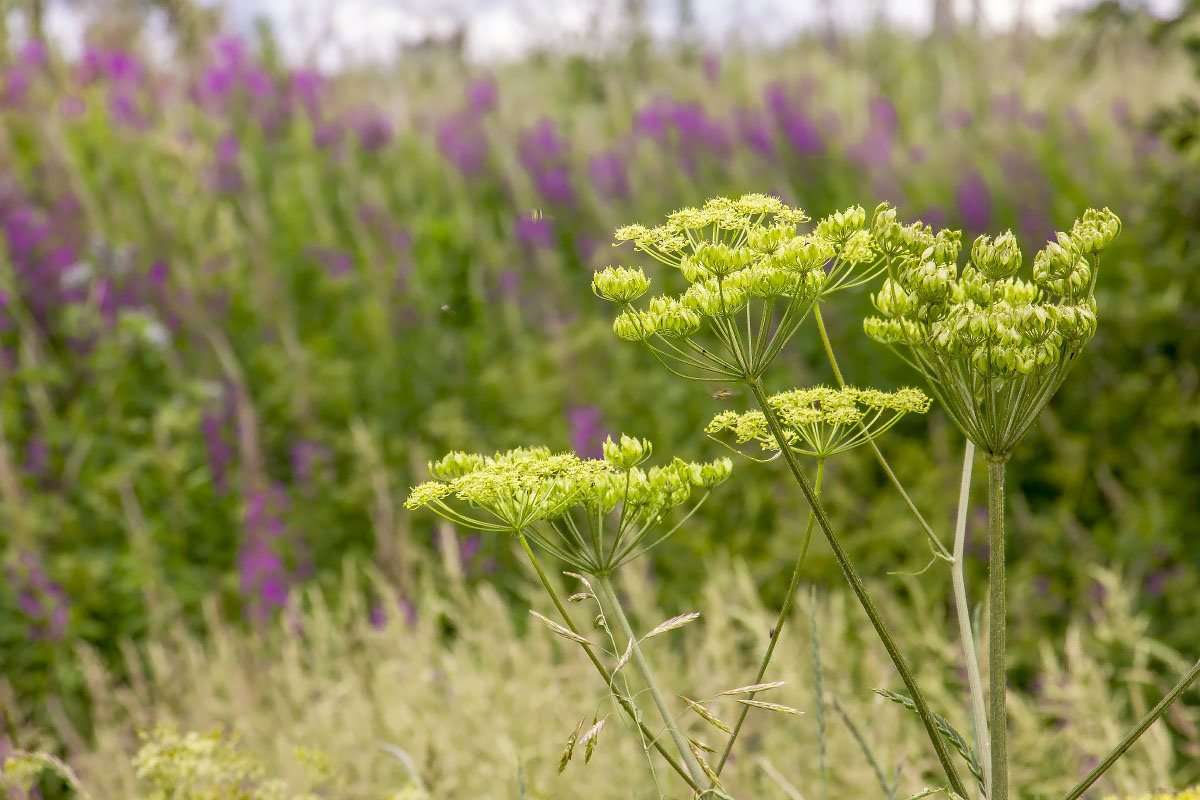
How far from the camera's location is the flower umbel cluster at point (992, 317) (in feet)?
3.06

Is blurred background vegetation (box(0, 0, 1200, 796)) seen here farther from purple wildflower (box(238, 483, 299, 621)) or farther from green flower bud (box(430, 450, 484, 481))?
green flower bud (box(430, 450, 484, 481))

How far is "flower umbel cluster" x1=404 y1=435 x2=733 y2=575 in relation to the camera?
1020mm

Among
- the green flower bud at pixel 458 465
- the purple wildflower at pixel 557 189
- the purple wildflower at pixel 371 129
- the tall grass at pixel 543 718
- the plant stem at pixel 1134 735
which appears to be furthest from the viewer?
the purple wildflower at pixel 371 129

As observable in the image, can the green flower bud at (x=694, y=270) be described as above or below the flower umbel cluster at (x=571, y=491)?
above

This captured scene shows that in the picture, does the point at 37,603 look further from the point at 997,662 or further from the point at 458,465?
the point at 997,662

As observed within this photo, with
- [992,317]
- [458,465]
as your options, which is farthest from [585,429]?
[992,317]

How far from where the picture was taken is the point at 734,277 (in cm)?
100

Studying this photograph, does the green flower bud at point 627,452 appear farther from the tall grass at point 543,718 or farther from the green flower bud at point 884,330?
the tall grass at point 543,718

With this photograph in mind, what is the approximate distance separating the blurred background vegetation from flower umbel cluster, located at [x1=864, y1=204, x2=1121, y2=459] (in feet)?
6.58

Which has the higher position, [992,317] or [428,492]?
[992,317]

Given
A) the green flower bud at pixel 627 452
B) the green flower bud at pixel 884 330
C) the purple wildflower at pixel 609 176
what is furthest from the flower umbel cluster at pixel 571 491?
the purple wildflower at pixel 609 176

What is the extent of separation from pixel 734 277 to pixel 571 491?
28 cm

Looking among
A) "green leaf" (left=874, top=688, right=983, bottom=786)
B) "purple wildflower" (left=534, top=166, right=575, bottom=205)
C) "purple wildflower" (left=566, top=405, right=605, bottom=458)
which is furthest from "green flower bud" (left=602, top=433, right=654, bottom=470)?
"purple wildflower" (left=534, top=166, right=575, bottom=205)

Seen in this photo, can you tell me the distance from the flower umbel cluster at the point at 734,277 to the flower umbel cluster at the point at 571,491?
13 centimetres
